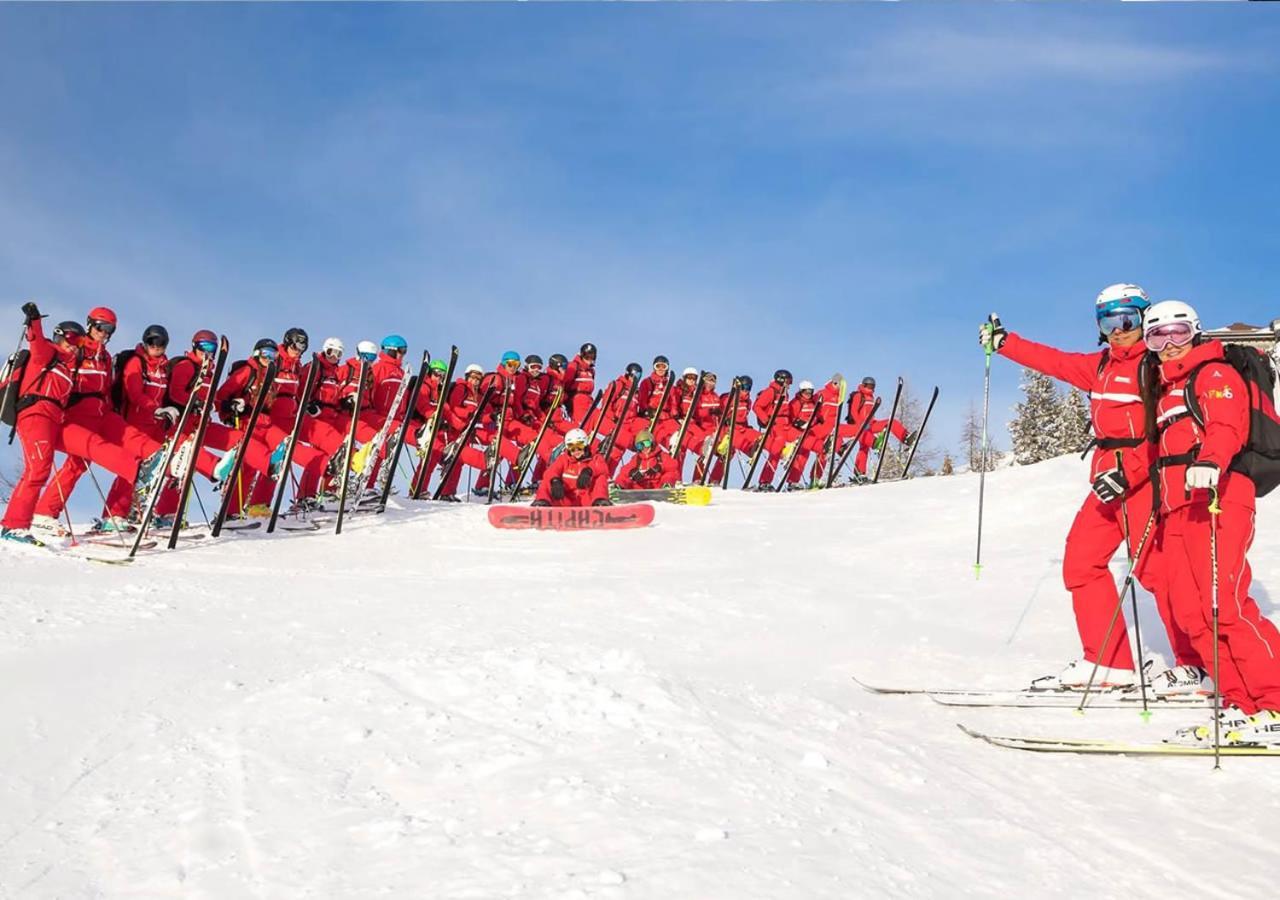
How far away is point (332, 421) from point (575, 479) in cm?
348

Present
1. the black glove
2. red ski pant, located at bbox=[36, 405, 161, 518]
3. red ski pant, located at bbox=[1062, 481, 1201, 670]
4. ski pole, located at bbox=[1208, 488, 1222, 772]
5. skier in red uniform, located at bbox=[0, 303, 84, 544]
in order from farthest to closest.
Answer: red ski pant, located at bbox=[36, 405, 161, 518] < skier in red uniform, located at bbox=[0, 303, 84, 544] < red ski pant, located at bbox=[1062, 481, 1201, 670] < the black glove < ski pole, located at bbox=[1208, 488, 1222, 772]

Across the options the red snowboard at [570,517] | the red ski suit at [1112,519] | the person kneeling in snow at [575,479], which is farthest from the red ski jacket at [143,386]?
the red ski suit at [1112,519]

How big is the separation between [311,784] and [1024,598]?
677 cm

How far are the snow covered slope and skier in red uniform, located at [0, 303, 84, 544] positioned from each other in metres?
2.08

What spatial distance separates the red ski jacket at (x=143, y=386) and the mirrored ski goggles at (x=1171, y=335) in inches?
399

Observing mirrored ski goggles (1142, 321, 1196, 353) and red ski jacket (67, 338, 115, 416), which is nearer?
mirrored ski goggles (1142, 321, 1196, 353)

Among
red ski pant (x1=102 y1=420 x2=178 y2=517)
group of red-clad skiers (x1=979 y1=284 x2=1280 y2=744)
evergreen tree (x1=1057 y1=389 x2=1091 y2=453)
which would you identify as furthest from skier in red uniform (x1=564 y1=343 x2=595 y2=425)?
evergreen tree (x1=1057 y1=389 x2=1091 y2=453)

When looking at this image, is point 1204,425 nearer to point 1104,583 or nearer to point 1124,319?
point 1124,319

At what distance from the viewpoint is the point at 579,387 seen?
64.9 ft

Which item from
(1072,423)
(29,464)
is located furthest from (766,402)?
(1072,423)

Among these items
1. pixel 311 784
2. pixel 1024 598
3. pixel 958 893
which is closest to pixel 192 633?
pixel 311 784

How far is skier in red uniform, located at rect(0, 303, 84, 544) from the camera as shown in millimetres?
9539

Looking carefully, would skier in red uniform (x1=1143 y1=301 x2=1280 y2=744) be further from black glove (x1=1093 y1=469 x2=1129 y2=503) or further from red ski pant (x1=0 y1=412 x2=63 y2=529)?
red ski pant (x1=0 y1=412 x2=63 y2=529)

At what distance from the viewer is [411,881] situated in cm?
254
